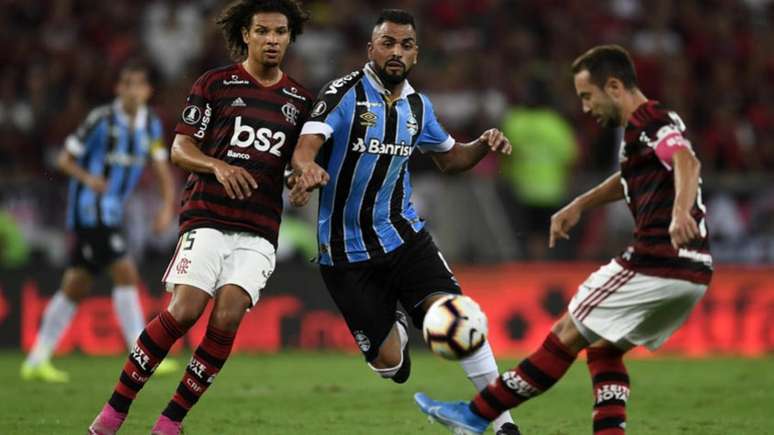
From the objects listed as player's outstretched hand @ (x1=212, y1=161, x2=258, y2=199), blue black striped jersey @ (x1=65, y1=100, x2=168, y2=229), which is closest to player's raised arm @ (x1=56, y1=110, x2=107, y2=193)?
blue black striped jersey @ (x1=65, y1=100, x2=168, y2=229)

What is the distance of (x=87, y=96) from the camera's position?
52.1 feet

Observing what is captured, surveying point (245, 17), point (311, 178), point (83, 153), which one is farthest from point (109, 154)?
point (311, 178)

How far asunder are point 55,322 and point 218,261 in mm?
4567

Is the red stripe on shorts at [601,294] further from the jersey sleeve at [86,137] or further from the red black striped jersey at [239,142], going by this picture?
the jersey sleeve at [86,137]

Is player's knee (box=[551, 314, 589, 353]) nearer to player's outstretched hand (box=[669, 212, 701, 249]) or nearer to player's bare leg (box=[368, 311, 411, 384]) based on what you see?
player's outstretched hand (box=[669, 212, 701, 249])

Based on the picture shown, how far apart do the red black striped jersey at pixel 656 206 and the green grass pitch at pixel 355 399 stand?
182 cm

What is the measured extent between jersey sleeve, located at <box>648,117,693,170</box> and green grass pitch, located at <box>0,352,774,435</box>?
2.24 m

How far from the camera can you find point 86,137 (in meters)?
11.2

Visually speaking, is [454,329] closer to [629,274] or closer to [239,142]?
[629,274]

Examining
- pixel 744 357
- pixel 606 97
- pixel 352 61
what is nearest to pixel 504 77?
pixel 352 61

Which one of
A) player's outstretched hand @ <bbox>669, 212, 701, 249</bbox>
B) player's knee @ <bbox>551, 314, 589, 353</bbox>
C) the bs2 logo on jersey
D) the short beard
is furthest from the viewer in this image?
the short beard

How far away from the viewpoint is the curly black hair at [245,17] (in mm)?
7363

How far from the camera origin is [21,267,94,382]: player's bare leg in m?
11.0

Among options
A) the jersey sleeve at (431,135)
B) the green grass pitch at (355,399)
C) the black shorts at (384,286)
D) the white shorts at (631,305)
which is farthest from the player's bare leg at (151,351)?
the white shorts at (631,305)
